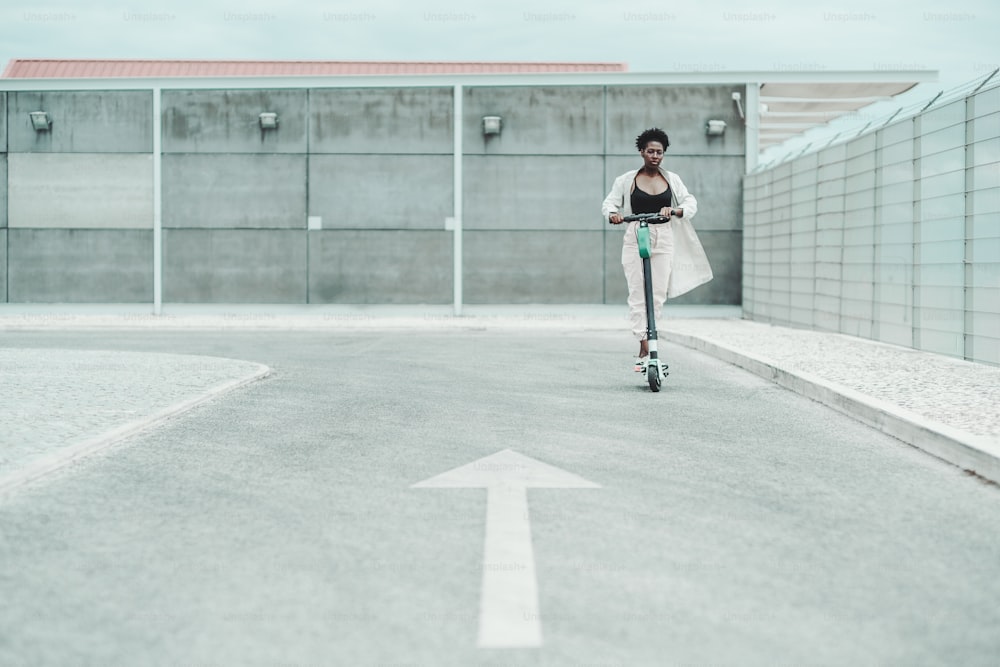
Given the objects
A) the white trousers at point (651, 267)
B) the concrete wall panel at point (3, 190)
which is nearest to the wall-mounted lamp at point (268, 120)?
the concrete wall panel at point (3, 190)

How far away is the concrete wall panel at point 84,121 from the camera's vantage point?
22.9 m

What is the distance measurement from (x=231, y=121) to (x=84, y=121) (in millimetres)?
2832

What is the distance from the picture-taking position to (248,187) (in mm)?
22812

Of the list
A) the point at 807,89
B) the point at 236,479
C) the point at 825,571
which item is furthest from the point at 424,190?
the point at 825,571

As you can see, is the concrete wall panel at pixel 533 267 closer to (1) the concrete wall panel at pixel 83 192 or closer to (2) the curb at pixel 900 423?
(1) the concrete wall panel at pixel 83 192

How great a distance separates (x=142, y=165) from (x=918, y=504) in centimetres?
2021

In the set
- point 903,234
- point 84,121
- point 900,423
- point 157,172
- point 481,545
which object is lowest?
point 481,545

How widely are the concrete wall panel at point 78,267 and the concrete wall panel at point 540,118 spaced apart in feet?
22.1

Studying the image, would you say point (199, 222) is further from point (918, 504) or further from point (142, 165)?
point (918, 504)

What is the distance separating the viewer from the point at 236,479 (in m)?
5.60

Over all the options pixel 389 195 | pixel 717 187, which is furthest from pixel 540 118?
pixel 717 187

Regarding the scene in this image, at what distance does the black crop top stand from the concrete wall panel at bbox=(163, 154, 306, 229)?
1424cm

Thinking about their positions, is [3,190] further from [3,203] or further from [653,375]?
[653,375]

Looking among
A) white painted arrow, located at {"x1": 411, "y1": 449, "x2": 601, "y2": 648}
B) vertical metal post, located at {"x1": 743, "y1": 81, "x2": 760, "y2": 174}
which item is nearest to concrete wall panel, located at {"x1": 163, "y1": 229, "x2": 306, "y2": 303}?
vertical metal post, located at {"x1": 743, "y1": 81, "x2": 760, "y2": 174}
